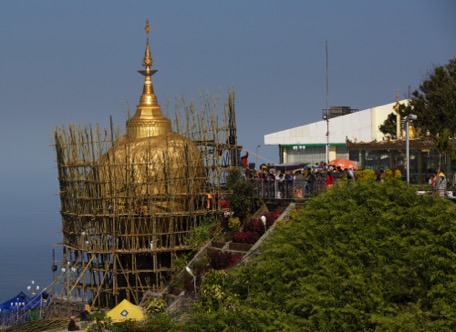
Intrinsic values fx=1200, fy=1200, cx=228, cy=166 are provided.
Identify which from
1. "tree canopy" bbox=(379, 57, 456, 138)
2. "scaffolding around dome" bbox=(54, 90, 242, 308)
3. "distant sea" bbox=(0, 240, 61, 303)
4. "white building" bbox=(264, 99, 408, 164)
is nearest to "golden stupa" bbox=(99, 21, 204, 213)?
"scaffolding around dome" bbox=(54, 90, 242, 308)

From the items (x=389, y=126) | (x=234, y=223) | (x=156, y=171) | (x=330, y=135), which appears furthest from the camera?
(x=330, y=135)

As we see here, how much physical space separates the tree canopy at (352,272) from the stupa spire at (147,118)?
1653 cm

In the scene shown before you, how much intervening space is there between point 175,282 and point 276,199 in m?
6.58

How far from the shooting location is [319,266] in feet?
126

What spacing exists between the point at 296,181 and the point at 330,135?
2956 cm

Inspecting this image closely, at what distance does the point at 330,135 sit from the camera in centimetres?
8281

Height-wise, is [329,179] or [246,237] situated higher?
[329,179]

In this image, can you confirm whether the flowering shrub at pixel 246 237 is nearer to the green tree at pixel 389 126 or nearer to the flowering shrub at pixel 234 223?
the flowering shrub at pixel 234 223

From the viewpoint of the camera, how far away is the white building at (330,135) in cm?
8131

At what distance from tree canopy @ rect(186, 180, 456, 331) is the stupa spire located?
54.2 feet

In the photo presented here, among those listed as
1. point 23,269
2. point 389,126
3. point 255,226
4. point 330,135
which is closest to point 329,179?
point 255,226

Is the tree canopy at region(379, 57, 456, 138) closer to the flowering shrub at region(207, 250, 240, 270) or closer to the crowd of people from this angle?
the crowd of people

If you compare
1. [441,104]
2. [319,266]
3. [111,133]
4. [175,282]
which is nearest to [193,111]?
[111,133]

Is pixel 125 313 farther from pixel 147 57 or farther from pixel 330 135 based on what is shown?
pixel 330 135
